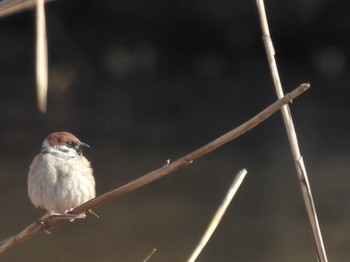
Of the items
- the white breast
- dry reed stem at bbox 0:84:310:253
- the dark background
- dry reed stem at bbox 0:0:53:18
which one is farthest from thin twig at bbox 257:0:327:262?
the dark background

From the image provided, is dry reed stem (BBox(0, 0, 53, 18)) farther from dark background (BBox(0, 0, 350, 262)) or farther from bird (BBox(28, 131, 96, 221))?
dark background (BBox(0, 0, 350, 262))

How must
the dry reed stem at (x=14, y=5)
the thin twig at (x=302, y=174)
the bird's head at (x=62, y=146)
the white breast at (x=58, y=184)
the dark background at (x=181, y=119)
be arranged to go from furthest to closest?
the dark background at (x=181, y=119) < the bird's head at (x=62, y=146) < the white breast at (x=58, y=184) < the thin twig at (x=302, y=174) < the dry reed stem at (x=14, y=5)

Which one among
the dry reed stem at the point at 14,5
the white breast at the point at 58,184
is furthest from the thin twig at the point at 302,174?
the white breast at the point at 58,184

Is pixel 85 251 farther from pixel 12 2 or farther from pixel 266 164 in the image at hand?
pixel 12 2

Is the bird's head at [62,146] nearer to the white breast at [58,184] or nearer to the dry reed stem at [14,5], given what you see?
the white breast at [58,184]

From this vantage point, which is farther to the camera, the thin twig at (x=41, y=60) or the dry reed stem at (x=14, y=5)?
the dry reed stem at (x=14, y=5)

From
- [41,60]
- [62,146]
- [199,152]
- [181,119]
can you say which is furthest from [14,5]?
[181,119]
